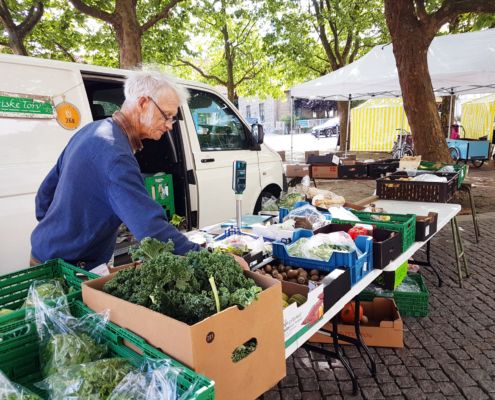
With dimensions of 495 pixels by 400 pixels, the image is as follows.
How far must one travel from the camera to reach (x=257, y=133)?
191 inches

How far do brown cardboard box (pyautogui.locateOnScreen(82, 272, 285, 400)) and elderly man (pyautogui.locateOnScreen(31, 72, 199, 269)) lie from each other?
0.42 m

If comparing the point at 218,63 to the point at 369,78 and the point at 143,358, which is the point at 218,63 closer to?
the point at 369,78

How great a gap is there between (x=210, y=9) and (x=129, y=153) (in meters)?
13.0

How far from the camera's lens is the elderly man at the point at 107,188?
5.74 ft

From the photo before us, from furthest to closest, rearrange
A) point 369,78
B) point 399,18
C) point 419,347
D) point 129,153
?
1. point 369,78
2. point 399,18
3. point 419,347
4. point 129,153

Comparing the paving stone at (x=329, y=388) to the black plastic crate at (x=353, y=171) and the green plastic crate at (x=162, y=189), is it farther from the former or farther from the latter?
the black plastic crate at (x=353, y=171)

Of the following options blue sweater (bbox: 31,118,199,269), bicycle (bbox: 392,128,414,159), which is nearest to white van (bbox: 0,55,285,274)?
blue sweater (bbox: 31,118,199,269)

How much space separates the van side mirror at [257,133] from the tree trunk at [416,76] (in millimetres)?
3745

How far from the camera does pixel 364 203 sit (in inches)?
164

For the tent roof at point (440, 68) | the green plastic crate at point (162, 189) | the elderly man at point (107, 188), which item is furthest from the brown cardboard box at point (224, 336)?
the tent roof at point (440, 68)

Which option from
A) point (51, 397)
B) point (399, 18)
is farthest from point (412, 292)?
point (399, 18)

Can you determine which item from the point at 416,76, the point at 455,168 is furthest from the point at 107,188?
the point at 416,76

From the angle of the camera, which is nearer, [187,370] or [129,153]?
[187,370]

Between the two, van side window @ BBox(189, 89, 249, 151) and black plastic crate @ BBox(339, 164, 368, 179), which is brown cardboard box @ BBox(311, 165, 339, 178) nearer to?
black plastic crate @ BBox(339, 164, 368, 179)
